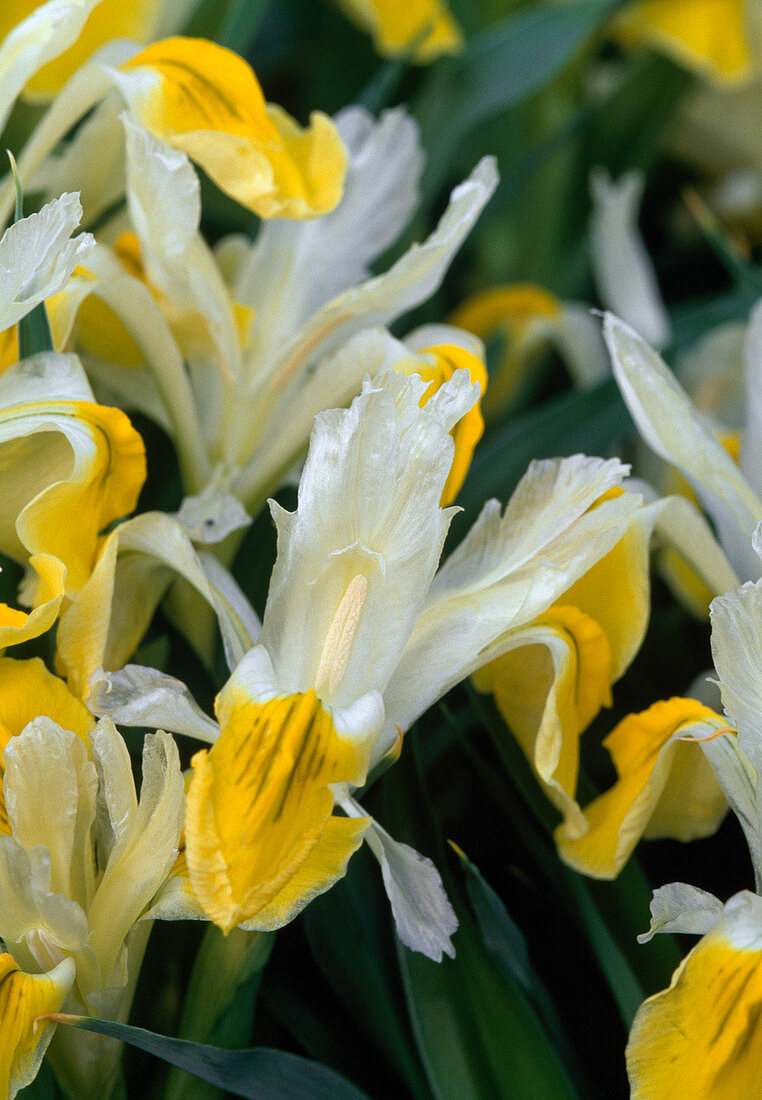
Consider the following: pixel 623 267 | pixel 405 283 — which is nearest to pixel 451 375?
pixel 405 283

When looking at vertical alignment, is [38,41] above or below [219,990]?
above

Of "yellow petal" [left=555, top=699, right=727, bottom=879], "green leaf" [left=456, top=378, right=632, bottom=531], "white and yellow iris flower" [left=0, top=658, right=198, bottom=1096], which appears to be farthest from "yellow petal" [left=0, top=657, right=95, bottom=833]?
"green leaf" [left=456, top=378, right=632, bottom=531]

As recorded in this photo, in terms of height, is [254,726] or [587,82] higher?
[254,726]

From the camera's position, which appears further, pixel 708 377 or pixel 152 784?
pixel 708 377

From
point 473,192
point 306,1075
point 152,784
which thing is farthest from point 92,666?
point 473,192

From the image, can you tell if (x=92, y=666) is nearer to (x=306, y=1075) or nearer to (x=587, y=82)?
(x=306, y=1075)

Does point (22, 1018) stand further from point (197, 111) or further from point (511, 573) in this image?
point (197, 111)
